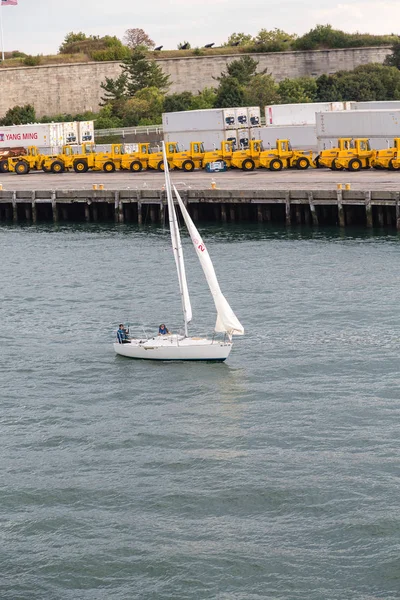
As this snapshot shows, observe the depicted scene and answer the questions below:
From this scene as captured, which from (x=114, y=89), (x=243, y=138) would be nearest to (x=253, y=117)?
(x=243, y=138)

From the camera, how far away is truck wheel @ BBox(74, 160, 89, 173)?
11631 centimetres

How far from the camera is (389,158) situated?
10031 cm

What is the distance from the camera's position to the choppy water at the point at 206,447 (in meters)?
35.5

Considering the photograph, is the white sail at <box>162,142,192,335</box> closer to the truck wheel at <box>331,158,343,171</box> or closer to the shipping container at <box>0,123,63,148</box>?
the truck wheel at <box>331,158,343,171</box>

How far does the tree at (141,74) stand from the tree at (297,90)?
17549mm

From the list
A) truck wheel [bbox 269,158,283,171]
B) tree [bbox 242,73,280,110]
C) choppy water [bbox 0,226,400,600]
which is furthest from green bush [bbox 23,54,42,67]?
choppy water [bbox 0,226,400,600]

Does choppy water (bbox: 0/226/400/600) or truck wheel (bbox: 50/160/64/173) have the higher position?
truck wheel (bbox: 50/160/64/173)

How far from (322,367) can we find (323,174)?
166 feet

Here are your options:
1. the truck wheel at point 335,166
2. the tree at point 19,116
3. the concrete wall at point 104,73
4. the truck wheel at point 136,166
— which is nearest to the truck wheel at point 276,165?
the truck wheel at point 335,166

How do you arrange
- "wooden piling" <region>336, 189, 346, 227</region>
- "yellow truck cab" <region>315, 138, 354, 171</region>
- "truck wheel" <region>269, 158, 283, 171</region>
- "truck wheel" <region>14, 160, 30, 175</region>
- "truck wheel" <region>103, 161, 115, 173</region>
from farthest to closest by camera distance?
"truck wheel" <region>14, 160, 30, 175</region>, "truck wheel" <region>103, 161, 115, 173</region>, "truck wheel" <region>269, 158, 283, 171</region>, "yellow truck cab" <region>315, 138, 354, 171</region>, "wooden piling" <region>336, 189, 346, 227</region>

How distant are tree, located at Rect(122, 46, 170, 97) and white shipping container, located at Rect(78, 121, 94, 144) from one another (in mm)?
35125

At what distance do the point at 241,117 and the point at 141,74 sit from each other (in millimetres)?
47355

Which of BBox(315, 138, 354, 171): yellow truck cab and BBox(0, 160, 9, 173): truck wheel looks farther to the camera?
BBox(0, 160, 9, 173): truck wheel

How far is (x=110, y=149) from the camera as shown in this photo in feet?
395
